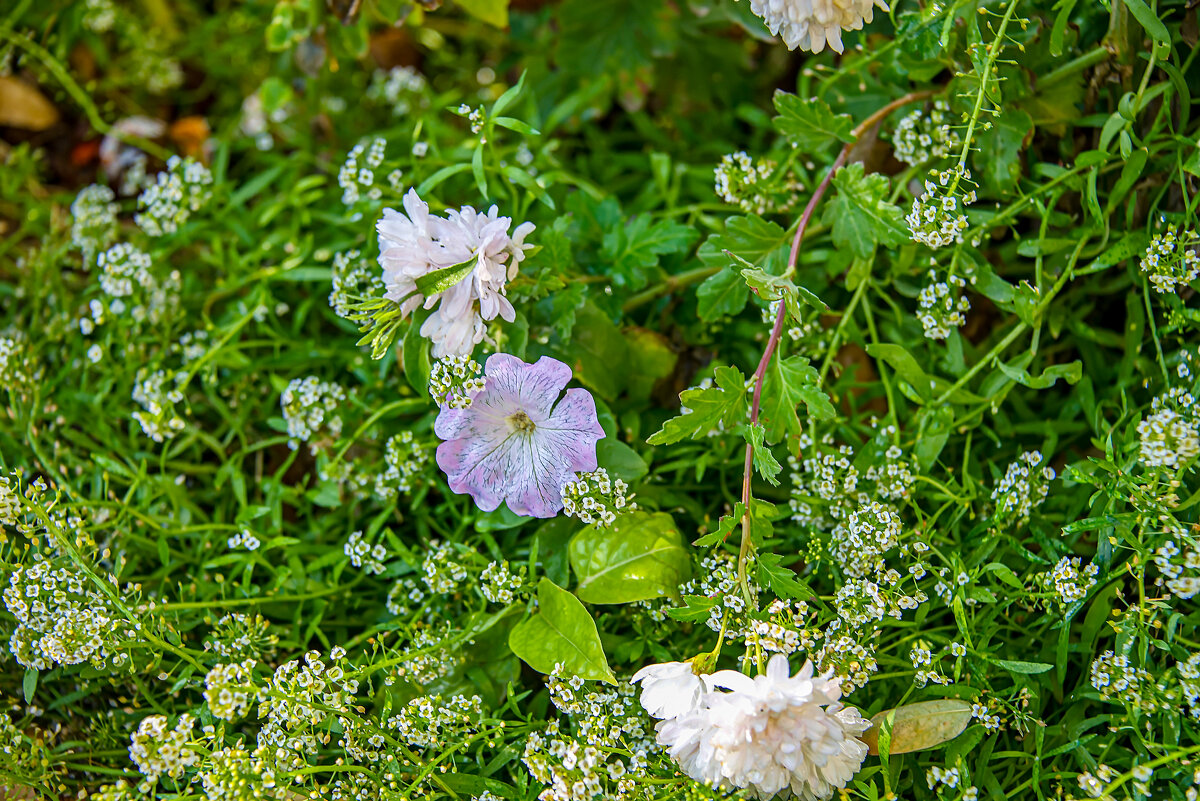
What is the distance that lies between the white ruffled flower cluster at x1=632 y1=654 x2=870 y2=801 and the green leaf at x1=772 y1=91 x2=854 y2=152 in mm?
650

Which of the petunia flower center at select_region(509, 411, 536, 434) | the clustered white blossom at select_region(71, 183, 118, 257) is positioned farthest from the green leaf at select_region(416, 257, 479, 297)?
the clustered white blossom at select_region(71, 183, 118, 257)

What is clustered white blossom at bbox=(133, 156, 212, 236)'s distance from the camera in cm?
130

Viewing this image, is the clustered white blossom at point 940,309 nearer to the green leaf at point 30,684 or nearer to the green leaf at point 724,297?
the green leaf at point 724,297

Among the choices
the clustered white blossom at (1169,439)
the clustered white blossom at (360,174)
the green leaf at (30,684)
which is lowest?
the green leaf at (30,684)

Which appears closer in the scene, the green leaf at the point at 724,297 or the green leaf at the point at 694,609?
the green leaf at the point at 694,609

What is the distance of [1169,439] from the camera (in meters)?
0.90

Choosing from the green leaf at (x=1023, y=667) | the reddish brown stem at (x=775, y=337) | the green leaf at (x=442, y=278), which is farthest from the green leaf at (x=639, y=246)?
the green leaf at (x=1023, y=667)

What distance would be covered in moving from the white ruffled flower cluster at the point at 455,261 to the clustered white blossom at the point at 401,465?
21 centimetres

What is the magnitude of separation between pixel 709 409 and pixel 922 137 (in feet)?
1.56

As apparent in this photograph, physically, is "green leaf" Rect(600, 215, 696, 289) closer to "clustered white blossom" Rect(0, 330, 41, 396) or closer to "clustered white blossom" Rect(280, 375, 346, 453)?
"clustered white blossom" Rect(280, 375, 346, 453)

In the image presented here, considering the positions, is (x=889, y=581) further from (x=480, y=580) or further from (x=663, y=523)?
(x=480, y=580)

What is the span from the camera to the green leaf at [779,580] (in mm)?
910

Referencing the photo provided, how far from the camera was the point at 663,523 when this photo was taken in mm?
1052

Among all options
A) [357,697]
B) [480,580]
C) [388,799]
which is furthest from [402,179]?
[388,799]
